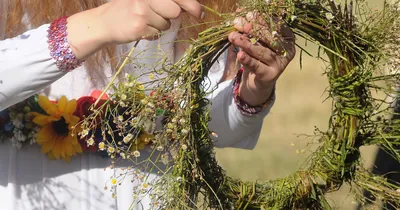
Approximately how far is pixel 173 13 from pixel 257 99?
0.34 m

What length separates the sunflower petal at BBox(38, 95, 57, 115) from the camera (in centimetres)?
137

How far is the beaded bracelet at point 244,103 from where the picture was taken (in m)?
1.41

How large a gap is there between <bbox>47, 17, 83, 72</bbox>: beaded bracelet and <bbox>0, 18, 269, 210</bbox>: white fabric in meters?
0.01

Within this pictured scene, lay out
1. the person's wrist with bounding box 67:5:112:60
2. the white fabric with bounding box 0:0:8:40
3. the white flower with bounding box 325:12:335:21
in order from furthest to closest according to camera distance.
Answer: the white fabric with bounding box 0:0:8:40 → the person's wrist with bounding box 67:5:112:60 → the white flower with bounding box 325:12:335:21

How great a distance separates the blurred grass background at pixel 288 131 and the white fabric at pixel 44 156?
148cm

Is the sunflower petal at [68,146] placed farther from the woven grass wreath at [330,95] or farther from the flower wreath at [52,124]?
the woven grass wreath at [330,95]

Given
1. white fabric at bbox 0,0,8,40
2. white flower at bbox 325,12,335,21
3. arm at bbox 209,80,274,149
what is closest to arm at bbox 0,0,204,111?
white fabric at bbox 0,0,8,40

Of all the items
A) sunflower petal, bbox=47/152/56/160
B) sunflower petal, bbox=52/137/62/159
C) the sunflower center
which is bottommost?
sunflower petal, bbox=47/152/56/160

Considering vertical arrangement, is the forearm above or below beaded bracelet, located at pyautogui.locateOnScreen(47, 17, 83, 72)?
below

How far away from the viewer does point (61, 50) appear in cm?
118

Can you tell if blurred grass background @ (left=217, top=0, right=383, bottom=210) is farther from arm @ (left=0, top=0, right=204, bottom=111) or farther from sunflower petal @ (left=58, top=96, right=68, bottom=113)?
arm @ (left=0, top=0, right=204, bottom=111)

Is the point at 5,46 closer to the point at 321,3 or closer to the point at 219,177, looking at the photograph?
the point at 219,177

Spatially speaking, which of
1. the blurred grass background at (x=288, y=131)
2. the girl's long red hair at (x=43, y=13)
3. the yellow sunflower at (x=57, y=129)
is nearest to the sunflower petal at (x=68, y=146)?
the yellow sunflower at (x=57, y=129)

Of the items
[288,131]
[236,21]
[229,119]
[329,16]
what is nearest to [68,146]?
[229,119]
